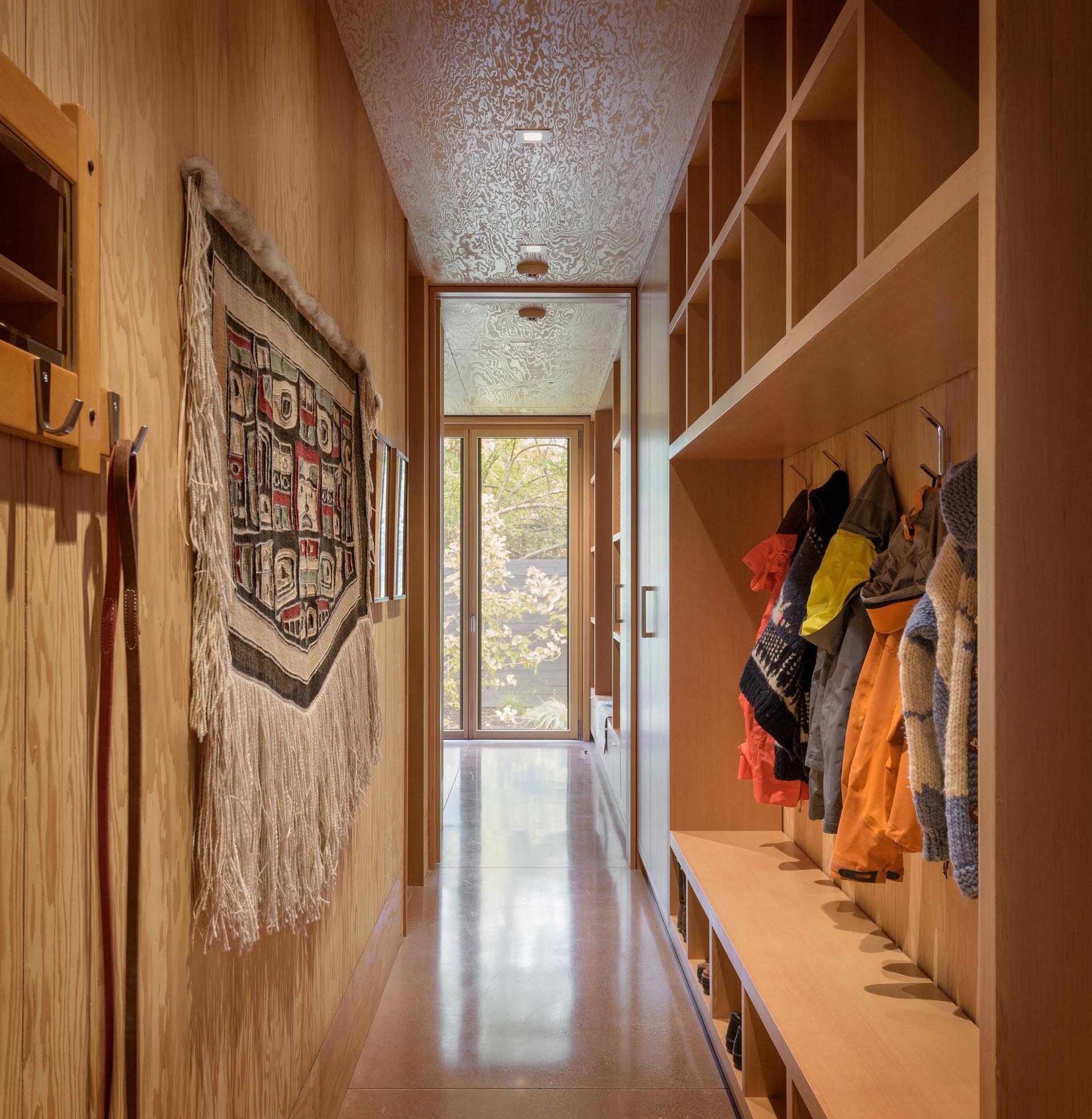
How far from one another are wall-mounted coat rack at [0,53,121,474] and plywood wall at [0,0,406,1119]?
0.03m

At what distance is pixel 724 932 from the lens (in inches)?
77.4

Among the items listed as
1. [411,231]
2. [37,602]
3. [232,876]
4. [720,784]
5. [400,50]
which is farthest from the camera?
[411,231]

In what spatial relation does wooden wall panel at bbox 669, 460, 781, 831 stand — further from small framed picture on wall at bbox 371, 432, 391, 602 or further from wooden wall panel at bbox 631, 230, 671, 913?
small framed picture on wall at bbox 371, 432, 391, 602

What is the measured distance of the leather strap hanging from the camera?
2.90ft

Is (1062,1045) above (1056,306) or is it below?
below

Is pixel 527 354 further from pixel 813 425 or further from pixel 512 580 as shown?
pixel 813 425

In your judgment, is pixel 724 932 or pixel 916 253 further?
pixel 724 932

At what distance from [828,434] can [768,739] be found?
0.87 m

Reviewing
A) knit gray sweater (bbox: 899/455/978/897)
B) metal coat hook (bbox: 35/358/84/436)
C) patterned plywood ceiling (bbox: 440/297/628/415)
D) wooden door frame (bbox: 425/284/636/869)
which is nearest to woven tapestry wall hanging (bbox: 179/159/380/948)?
metal coat hook (bbox: 35/358/84/436)

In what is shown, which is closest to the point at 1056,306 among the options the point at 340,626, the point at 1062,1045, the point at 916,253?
the point at 916,253

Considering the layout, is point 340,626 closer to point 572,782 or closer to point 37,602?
point 37,602

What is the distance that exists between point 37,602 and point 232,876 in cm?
57

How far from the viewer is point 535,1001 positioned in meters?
2.46

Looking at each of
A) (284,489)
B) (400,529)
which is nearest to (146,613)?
(284,489)
